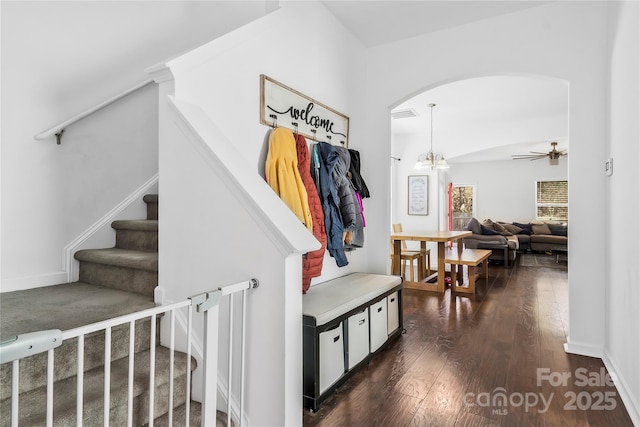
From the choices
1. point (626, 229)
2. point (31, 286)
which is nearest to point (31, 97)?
point (31, 286)

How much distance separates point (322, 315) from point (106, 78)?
91.6 inches

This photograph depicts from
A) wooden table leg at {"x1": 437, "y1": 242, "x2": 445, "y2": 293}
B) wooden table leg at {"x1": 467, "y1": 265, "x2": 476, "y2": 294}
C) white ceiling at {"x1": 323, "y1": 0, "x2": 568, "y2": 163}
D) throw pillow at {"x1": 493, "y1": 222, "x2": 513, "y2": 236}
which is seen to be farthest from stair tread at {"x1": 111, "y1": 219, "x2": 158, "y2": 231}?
throw pillow at {"x1": 493, "y1": 222, "x2": 513, "y2": 236}

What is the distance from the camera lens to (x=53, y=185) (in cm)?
228

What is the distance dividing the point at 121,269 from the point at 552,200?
1059 cm

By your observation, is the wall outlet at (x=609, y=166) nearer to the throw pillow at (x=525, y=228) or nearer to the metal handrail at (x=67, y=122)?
the metal handrail at (x=67, y=122)

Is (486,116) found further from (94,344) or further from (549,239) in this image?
(94,344)

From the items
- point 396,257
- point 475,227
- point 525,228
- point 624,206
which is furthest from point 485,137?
point 624,206

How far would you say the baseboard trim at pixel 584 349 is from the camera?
2.57 m

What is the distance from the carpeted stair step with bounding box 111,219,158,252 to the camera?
7.51 feet

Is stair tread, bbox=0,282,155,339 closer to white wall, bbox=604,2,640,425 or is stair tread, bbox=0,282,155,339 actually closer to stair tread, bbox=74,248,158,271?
stair tread, bbox=74,248,158,271

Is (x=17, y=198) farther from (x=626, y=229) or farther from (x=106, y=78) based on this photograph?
(x=626, y=229)

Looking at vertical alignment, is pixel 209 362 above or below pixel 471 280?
above

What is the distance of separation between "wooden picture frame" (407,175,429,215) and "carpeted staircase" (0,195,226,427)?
5918mm

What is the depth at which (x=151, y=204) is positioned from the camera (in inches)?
107
